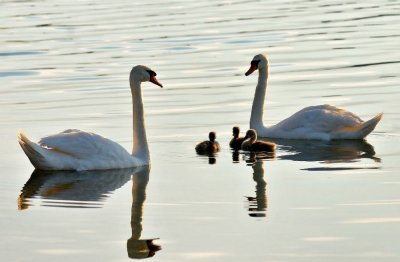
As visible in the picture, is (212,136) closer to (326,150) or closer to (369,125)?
(326,150)

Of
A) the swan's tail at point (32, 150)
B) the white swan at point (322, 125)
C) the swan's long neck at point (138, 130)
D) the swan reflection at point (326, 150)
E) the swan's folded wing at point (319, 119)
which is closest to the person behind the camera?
the swan's tail at point (32, 150)

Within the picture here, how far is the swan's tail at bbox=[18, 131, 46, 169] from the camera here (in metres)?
13.1

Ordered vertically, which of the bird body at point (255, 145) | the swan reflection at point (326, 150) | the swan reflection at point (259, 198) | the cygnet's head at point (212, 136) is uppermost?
the cygnet's head at point (212, 136)

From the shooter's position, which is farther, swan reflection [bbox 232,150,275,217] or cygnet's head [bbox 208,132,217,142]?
cygnet's head [bbox 208,132,217,142]

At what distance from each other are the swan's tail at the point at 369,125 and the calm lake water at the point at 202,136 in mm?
183

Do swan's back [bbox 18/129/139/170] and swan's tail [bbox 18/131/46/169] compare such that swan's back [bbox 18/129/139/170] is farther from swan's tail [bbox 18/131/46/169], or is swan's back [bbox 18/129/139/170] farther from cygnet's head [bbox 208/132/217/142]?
cygnet's head [bbox 208/132/217/142]

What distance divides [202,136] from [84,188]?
11.9ft

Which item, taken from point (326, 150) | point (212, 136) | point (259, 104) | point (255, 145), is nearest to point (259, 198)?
point (255, 145)

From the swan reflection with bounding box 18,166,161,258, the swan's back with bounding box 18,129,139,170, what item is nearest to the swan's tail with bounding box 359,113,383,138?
the swan reflection with bounding box 18,166,161,258

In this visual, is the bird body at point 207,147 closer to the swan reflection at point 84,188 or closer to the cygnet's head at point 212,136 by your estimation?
the cygnet's head at point 212,136

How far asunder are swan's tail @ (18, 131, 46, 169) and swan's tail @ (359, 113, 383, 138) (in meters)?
4.42

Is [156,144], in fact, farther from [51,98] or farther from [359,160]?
[51,98]

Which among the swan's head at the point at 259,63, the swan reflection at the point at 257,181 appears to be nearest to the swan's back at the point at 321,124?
the swan reflection at the point at 257,181

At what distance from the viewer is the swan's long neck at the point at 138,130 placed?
14.5 m
